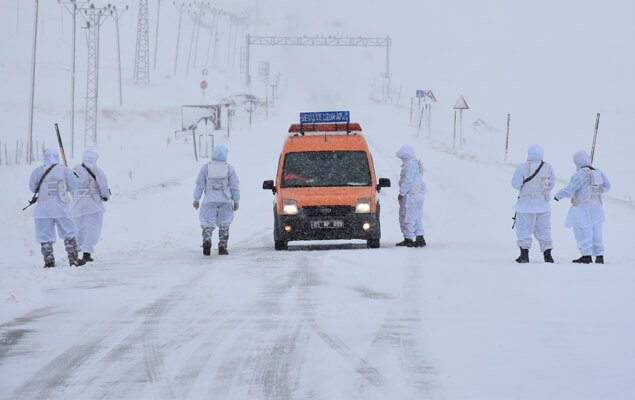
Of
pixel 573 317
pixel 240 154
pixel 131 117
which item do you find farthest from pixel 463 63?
pixel 573 317

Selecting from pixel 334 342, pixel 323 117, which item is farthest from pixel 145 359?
pixel 323 117

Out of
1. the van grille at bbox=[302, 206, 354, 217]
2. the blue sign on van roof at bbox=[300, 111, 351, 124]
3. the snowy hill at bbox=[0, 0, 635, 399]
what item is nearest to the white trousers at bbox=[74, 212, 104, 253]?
the snowy hill at bbox=[0, 0, 635, 399]

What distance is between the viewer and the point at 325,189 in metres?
18.8

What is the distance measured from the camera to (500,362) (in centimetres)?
765

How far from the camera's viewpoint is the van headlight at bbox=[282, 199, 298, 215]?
18.3 m

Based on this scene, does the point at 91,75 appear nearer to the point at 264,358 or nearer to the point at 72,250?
the point at 72,250

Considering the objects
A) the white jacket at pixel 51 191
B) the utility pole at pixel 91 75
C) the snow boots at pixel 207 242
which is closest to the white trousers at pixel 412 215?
the snow boots at pixel 207 242

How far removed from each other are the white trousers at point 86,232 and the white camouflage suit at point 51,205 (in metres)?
0.91

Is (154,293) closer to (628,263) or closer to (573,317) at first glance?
(573,317)

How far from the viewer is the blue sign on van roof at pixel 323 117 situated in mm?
20906

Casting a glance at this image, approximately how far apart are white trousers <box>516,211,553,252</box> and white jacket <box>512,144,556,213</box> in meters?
0.10

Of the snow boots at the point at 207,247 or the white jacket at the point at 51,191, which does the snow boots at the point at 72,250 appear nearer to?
the white jacket at the point at 51,191

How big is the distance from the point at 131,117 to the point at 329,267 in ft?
228

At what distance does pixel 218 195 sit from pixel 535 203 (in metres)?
5.12
